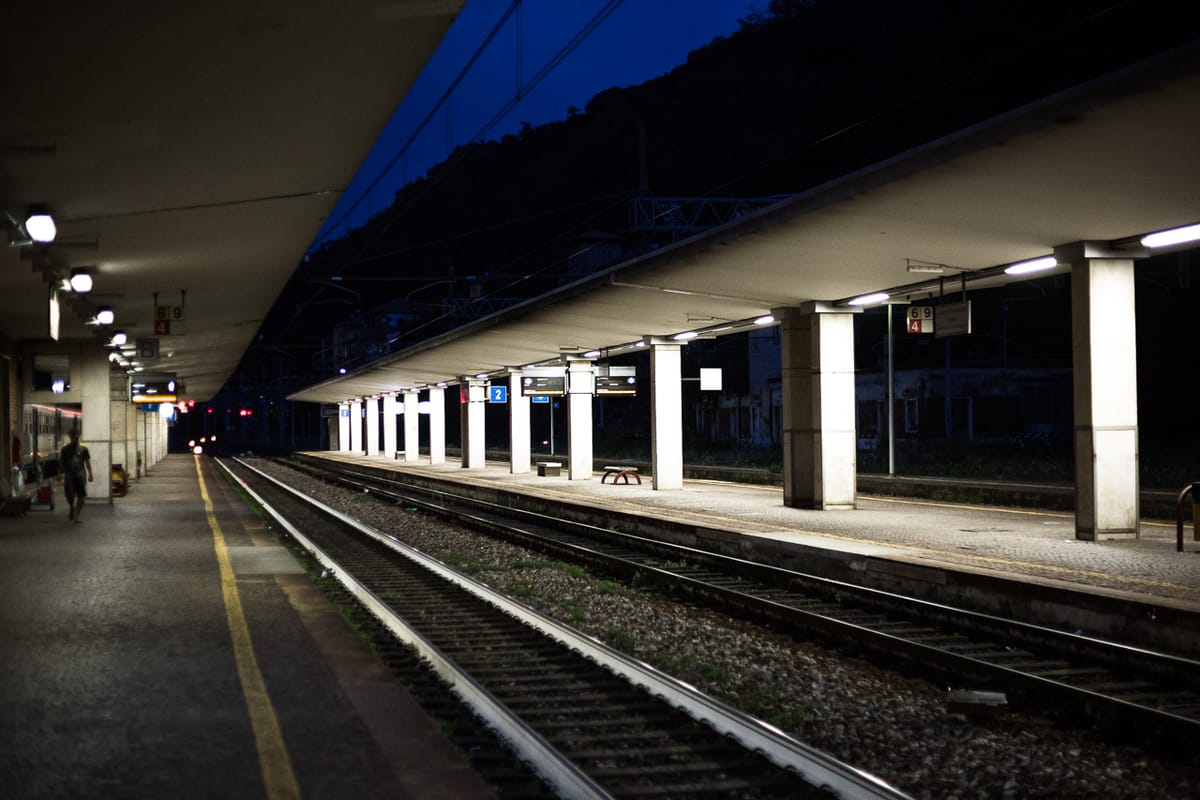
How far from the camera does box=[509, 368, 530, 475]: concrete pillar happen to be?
39.4 m

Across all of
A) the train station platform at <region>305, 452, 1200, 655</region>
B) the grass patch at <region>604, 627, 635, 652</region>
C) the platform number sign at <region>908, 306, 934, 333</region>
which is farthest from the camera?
the platform number sign at <region>908, 306, 934, 333</region>

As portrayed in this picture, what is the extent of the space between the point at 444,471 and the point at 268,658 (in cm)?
3774

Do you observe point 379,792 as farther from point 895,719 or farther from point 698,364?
point 698,364

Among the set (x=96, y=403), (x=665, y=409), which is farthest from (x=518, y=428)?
Result: (x=96, y=403)

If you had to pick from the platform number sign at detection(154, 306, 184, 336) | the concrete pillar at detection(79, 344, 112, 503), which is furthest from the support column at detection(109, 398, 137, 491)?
the platform number sign at detection(154, 306, 184, 336)

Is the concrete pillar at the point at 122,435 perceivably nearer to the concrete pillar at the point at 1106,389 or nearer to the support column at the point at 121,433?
the support column at the point at 121,433

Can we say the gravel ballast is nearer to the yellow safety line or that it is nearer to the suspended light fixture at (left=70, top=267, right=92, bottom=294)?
the yellow safety line

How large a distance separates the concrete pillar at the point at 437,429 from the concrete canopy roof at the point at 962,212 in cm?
2969

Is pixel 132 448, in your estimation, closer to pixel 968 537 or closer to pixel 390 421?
pixel 390 421

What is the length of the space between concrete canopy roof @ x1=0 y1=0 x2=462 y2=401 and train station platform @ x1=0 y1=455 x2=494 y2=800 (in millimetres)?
3849

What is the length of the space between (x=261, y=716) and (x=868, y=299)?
15.0 m

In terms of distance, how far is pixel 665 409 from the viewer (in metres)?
28.3

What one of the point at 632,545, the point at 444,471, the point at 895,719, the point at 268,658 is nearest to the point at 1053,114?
the point at 895,719

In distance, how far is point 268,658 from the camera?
335 inches
